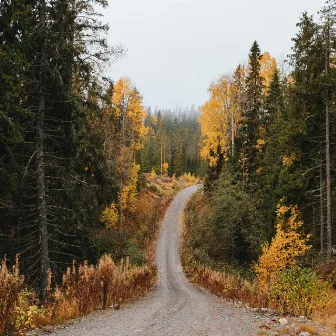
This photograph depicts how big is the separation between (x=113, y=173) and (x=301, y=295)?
44.3 feet

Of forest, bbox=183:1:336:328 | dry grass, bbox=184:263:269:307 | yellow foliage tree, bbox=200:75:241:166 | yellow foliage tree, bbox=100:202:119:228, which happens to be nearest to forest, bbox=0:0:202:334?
dry grass, bbox=184:263:269:307

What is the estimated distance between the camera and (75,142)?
12.1 meters

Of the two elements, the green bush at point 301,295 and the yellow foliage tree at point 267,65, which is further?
the yellow foliage tree at point 267,65

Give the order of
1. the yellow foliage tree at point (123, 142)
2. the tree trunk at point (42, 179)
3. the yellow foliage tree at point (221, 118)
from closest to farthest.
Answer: the tree trunk at point (42, 179) < the yellow foliage tree at point (123, 142) < the yellow foliage tree at point (221, 118)

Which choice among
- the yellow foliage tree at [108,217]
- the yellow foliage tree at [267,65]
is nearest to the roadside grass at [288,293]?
the yellow foliage tree at [108,217]

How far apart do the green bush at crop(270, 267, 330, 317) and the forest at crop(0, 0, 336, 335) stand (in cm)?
8

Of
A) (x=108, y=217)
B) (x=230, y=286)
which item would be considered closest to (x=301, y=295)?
(x=230, y=286)

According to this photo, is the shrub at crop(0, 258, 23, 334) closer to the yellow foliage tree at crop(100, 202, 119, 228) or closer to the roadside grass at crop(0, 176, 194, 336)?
the roadside grass at crop(0, 176, 194, 336)

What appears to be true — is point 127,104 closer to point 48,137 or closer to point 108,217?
point 108,217

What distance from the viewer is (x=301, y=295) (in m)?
8.27

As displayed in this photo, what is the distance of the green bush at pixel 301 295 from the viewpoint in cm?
802

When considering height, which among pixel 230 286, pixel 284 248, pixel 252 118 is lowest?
pixel 230 286

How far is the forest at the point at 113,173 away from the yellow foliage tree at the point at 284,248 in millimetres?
83

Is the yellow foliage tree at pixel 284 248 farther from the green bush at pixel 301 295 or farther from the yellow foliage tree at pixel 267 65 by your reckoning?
the yellow foliage tree at pixel 267 65
